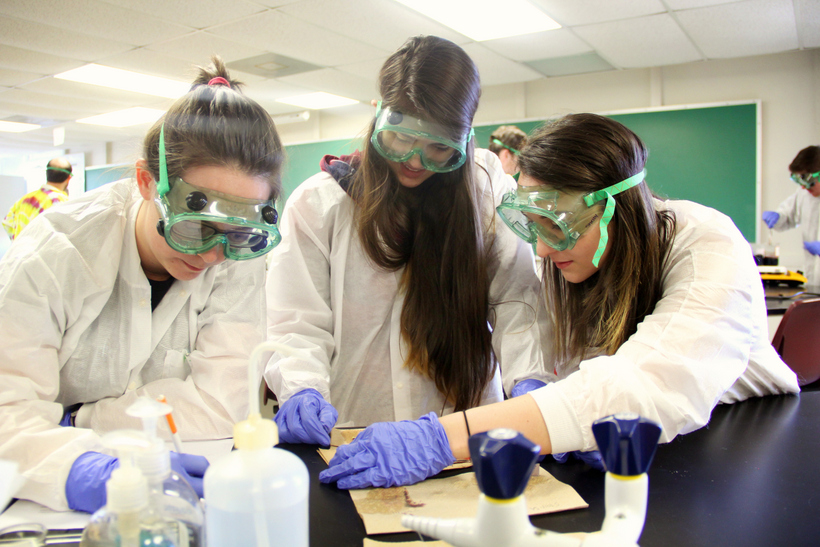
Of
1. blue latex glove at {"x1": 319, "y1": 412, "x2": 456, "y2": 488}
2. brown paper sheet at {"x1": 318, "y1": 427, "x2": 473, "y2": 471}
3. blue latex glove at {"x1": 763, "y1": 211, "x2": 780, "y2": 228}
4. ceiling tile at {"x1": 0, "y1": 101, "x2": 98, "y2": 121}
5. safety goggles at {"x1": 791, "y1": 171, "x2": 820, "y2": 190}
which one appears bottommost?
brown paper sheet at {"x1": 318, "y1": 427, "x2": 473, "y2": 471}

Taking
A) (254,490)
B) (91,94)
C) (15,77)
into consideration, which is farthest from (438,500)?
(91,94)

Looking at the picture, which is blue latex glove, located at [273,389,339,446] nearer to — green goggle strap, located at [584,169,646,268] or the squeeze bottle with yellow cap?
the squeeze bottle with yellow cap

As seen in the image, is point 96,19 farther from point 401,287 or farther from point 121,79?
point 401,287

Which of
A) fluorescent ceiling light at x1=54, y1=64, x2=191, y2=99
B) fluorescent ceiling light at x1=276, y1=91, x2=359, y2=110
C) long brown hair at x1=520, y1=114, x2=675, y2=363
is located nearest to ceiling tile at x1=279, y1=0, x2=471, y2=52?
fluorescent ceiling light at x1=54, y1=64, x2=191, y2=99

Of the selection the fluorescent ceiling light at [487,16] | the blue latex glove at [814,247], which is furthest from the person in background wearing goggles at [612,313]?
the blue latex glove at [814,247]

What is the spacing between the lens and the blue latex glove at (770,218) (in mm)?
4898

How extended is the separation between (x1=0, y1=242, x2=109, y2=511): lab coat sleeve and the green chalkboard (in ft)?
14.6

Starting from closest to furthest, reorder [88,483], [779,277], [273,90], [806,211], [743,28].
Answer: [88,483]
[779,277]
[743,28]
[806,211]
[273,90]

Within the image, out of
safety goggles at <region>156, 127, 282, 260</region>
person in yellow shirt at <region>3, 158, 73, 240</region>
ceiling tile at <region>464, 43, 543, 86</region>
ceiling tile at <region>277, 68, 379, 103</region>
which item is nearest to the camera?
safety goggles at <region>156, 127, 282, 260</region>

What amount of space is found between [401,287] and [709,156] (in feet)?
16.2

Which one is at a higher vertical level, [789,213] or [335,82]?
[335,82]

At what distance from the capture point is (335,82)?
5.97 m

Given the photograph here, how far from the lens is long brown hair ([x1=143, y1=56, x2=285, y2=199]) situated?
3.43ft

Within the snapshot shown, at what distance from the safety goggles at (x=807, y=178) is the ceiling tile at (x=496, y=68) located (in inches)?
102
